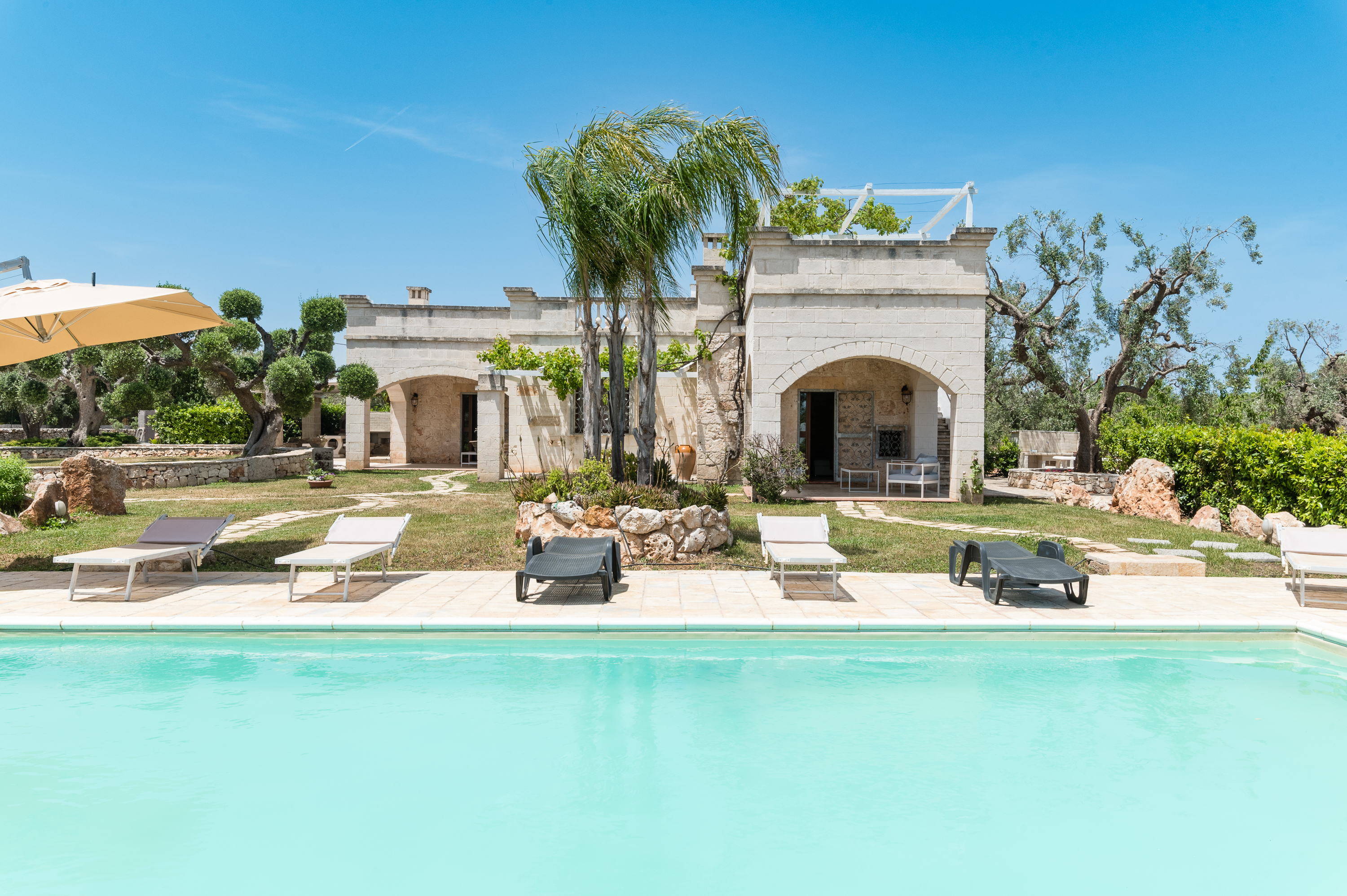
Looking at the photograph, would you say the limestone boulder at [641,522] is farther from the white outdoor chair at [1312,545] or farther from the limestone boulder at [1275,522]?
the limestone boulder at [1275,522]

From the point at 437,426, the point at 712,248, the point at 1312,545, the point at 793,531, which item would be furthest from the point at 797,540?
the point at 437,426

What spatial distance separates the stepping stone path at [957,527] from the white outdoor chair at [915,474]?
47.4 inches

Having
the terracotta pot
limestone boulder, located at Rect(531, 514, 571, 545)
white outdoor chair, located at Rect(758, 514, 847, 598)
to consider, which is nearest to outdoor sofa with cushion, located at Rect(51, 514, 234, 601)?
limestone boulder, located at Rect(531, 514, 571, 545)

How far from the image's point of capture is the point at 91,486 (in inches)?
456

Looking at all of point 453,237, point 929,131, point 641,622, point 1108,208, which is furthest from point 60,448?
point 1108,208

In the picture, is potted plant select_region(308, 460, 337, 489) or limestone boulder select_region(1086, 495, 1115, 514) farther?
potted plant select_region(308, 460, 337, 489)

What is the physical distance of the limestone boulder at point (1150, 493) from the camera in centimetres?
1262

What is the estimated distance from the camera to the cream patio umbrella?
6305 millimetres

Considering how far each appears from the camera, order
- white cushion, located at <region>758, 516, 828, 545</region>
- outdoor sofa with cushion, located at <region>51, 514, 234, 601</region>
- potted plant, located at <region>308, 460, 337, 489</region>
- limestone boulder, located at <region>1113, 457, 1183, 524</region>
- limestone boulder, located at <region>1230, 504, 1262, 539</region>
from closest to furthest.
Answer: outdoor sofa with cushion, located at <region>51, 514, 234, 601</region>, white cushion, located at <region>758, 516, 828, 545</region>, limestone boulder, located at <region>1230, 504, 1262, 539</region>, limestone boulder, located at <region>1113, 457, 1183, 524</region>, potted plant, located at <region>308, 460, 337, 489</region>

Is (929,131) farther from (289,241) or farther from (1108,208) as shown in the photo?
(289,241)

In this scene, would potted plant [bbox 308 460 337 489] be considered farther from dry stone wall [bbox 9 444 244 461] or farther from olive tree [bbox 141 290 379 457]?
dry stone wall [bbox 9 444 244 461]

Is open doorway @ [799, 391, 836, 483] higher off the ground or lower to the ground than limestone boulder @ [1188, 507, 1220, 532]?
higher

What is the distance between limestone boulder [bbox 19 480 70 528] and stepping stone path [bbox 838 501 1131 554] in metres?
12.5

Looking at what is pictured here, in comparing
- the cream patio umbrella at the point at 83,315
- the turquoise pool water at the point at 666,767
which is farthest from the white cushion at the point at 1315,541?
the cream patio umbrella at the point at 83,315
